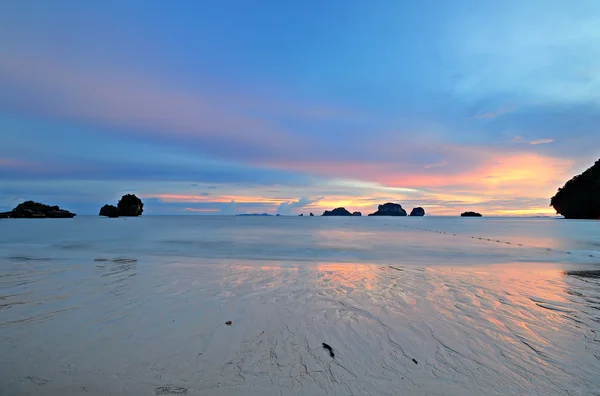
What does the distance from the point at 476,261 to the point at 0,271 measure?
2270cm

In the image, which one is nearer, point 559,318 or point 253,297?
point 559,318

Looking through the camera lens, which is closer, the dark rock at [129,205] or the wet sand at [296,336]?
the wet sand at [296,336]

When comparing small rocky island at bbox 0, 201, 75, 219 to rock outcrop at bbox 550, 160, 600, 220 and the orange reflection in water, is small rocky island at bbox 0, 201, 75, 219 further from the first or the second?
rock outcrop at bbox 550, 160, 600, 220

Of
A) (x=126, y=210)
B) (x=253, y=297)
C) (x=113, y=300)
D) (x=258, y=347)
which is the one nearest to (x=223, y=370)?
(x=258, y=347)

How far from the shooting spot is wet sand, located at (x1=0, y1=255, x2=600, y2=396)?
13.6 feet

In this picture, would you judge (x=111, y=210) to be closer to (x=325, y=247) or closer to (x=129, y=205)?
(x=129, y=205)

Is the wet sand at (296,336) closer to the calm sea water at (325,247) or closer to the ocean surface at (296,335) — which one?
the ocean surface at (296,335)

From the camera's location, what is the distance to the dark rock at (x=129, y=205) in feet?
484

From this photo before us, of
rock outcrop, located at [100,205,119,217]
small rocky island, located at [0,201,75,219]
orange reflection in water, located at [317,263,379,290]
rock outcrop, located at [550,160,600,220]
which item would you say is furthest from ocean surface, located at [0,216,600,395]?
rock outcrop, located at [100,205,119,217]

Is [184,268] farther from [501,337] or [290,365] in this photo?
[501,337]

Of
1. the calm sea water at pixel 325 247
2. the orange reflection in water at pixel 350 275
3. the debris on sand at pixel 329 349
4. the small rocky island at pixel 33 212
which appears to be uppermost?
the small rocky island at pixel 33 212

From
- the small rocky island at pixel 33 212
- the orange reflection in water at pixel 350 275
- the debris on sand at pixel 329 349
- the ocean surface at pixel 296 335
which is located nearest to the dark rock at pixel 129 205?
the small rocky island at pixel 33 212

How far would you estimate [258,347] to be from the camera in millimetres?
5188

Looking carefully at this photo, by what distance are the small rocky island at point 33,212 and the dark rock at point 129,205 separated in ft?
77.5
